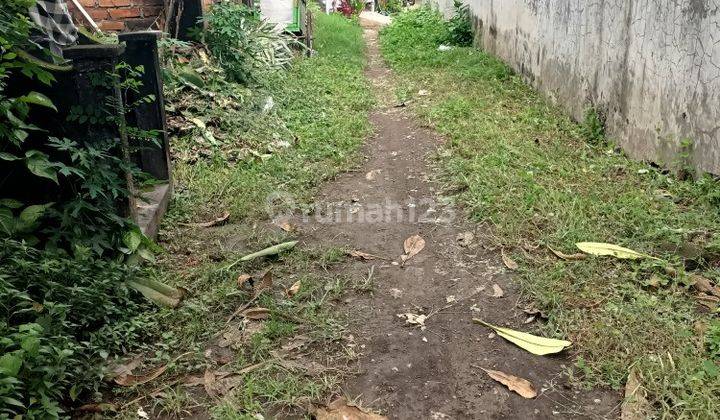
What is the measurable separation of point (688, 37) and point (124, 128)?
3659 millimetres

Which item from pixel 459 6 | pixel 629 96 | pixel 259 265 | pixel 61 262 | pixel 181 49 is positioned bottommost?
pixel 259 265

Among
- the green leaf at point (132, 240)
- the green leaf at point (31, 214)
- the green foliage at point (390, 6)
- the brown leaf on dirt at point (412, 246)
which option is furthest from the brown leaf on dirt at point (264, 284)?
the green foliage at point (390, 6)

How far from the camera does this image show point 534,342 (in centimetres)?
268

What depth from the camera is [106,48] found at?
3027mm

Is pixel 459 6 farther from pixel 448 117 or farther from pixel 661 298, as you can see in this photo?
pixel 661 298

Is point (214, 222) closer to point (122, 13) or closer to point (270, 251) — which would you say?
point (270, 251)

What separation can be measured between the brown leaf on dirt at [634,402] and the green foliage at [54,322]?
2075 millimetres

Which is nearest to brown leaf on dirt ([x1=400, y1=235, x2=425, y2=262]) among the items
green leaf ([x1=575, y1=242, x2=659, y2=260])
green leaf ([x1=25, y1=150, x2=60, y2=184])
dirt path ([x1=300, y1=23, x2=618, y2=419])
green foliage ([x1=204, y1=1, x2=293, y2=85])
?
dirt path ([x1=300, y1=23, x2=618, y2=419])

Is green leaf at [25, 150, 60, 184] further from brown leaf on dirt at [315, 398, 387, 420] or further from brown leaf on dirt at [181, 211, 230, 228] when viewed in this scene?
brown leaf on dirt at [315, 398, 387, 420]

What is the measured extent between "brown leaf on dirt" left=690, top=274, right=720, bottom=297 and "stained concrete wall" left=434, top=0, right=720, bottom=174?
1161 millimetres

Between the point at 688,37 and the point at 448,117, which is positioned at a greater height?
the point at 688,37

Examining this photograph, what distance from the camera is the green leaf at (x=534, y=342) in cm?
262

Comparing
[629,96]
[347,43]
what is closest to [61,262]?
[629,96]

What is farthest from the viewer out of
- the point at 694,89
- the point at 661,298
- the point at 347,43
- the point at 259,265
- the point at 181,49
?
the point at 347,43
